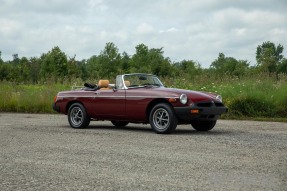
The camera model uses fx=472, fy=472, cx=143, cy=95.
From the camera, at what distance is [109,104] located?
37.3 ft

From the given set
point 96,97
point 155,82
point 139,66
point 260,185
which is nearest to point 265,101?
point 155,82

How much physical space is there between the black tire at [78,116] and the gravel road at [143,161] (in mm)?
1249

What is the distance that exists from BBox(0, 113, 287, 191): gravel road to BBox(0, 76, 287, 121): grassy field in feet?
16.7

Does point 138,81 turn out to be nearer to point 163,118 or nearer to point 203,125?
point 163,118

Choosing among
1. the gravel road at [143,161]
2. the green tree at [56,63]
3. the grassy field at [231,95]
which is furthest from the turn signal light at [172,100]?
the green tree at [56,63]

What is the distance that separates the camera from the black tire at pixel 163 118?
33.1 ft

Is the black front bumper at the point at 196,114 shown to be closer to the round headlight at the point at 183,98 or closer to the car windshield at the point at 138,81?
the round headlight at the point at 183,98

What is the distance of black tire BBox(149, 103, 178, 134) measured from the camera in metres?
10.1

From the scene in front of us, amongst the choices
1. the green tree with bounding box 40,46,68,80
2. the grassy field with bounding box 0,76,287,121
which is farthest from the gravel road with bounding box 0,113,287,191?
the green tree with bounding box 40,46,68,80

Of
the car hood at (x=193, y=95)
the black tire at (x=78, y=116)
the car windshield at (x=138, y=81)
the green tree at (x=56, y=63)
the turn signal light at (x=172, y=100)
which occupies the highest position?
the green tree at (x=56, y=63)

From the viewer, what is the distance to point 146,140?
9.24m

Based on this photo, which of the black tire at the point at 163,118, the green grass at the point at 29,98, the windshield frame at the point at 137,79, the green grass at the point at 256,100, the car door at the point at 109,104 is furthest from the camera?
the green grass at the point at 29,98

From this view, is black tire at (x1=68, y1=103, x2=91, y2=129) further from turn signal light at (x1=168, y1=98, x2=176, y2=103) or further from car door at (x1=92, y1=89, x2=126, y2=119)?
turn signal light at (x1=168, y1=98, x2=176, y2=103)

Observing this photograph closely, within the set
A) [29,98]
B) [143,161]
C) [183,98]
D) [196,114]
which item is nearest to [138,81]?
[183,98]
